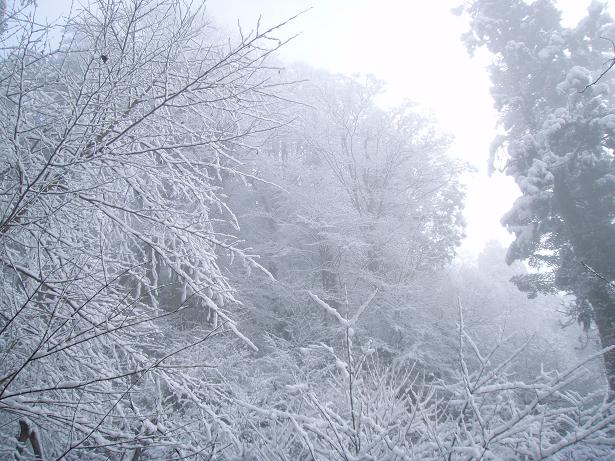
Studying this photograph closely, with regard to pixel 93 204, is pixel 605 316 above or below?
below

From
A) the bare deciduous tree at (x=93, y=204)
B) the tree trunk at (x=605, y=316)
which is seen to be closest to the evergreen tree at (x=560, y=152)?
the tree trunk at (x=605, y=316)

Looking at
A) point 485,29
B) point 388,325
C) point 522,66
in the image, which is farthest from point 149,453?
point 485,29

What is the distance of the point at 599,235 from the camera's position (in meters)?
9.64

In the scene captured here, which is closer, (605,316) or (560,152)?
(605,316)

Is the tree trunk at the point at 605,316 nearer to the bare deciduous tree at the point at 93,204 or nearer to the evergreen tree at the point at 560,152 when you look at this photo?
the evergreen tree at the point at 560,152

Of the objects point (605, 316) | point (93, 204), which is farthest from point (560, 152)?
point (93, 204)

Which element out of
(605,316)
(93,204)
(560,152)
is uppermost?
(560,152)

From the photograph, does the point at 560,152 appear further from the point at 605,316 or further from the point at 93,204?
the point at 93,204

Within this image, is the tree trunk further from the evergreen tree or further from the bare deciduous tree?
the bare deciduous tree

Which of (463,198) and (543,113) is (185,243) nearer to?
(543,113)

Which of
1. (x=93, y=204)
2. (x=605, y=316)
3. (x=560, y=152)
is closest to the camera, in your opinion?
(x=93, y=204)

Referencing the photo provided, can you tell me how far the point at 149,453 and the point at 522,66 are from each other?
14611 millimetres

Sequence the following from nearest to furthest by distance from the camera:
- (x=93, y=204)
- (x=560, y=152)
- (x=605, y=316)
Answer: (x=93, y=204)
(x=605, y=316)
(x=560, y=152)

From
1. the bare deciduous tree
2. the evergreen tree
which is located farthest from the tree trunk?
the bare deciduous tree
